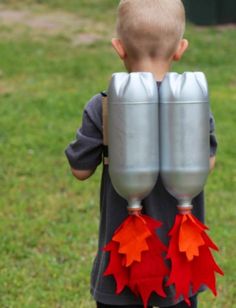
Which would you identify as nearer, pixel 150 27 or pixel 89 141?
pixel 150 27

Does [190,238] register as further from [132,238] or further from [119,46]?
[119,46]

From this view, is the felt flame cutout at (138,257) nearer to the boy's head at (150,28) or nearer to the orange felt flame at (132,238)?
the orange felt flame at (132,238)

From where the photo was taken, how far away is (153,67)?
7.68 feet

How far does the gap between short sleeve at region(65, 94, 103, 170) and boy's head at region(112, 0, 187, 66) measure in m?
0.23

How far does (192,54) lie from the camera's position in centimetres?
1070

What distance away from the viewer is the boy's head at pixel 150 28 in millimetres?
2271

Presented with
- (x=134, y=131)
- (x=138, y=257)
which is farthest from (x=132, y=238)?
(x=134, y=131)

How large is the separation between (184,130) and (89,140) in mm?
374

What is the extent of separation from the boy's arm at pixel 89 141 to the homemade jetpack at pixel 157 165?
4.8 inches

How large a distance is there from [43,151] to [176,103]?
13.6 ft

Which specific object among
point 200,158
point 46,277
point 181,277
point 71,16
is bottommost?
point 71,16

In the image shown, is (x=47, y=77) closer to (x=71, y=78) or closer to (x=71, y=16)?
(x=71, y=78)

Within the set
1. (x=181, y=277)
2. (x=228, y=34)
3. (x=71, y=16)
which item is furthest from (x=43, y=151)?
(x=71, y=16)

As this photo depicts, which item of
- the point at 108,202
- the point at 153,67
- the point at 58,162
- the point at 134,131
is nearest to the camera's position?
the point at 134,131
